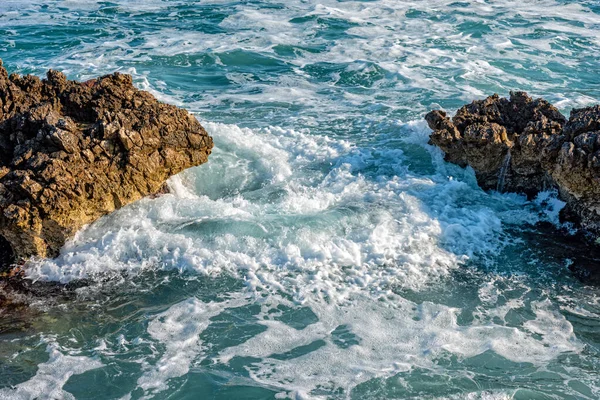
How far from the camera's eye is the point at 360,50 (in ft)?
52.1

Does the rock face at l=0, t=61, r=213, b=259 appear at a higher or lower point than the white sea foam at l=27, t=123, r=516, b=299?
higher

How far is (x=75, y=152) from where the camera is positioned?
726cm

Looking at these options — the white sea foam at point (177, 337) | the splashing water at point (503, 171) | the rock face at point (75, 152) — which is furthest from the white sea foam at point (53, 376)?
the splashing water at point (503, 171)

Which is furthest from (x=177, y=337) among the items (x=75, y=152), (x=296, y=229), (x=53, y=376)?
(x=75, y=152)

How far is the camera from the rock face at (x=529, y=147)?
7.35 meters

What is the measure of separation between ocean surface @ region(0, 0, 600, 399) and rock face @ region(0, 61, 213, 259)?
344mm

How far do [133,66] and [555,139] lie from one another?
1048cm

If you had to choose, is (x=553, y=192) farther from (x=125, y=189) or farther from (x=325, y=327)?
(x=125, y=189)

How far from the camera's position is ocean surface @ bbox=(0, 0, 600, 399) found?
213 inches

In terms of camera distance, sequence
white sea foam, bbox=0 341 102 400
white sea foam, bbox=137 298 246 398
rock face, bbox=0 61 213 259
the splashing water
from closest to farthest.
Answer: white sea foam, bbox=0 341 102 400, white sea foam, bbox=137 298 246 398, rock face, bbox=0 61 213 259, the splashing water

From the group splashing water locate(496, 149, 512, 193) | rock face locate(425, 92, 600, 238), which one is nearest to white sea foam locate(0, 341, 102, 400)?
rock face locate(425, 92, 600, 238)

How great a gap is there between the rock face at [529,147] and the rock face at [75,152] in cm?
375

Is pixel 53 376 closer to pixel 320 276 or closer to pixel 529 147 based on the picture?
pixel 320 276

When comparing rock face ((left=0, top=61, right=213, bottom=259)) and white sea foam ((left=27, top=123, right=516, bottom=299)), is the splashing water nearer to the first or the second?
white sea foam ((left=27, top=123, right=516, bottom=299))
